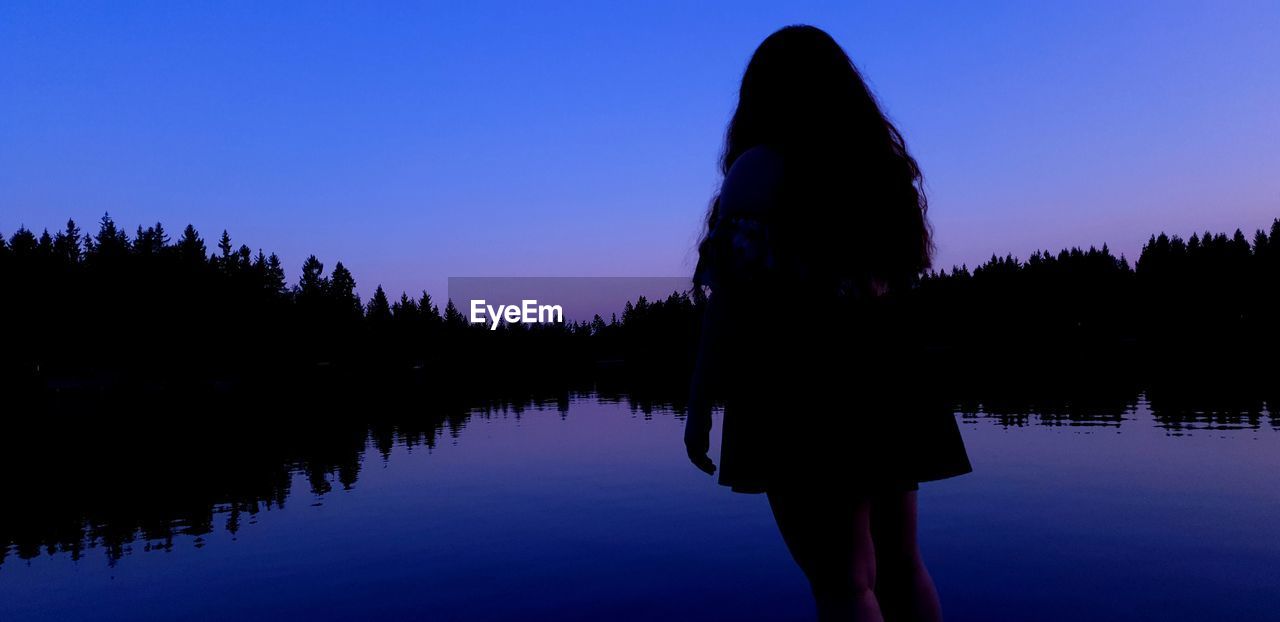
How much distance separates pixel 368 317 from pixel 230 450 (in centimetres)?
15077

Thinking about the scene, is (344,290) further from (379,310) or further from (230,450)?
(230,450)

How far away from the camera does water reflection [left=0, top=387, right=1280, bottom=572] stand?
1347cm

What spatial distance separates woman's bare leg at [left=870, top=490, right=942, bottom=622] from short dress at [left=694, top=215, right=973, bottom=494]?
10 centimetres

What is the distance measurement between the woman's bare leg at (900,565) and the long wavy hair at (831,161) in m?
0.74

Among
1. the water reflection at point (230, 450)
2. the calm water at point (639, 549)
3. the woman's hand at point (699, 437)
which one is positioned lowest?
the water reflection at point (230, 450)

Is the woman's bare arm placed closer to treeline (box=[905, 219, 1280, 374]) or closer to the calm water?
the calm water

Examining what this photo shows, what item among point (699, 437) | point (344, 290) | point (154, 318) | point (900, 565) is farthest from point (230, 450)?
point (344, 290)

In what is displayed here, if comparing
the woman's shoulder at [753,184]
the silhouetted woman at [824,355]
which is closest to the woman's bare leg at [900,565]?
the silhouetted woman at [824,355]

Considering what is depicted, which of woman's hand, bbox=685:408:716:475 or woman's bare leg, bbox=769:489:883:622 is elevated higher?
woman's hand, bbox=685:408:716:475

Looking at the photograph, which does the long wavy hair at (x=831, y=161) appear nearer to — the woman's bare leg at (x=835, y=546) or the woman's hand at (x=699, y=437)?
the woman's hand at (x=699, y=437)

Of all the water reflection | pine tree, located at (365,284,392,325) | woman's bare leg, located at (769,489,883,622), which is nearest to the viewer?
woman's bare leg, located at (769,489,883,622)

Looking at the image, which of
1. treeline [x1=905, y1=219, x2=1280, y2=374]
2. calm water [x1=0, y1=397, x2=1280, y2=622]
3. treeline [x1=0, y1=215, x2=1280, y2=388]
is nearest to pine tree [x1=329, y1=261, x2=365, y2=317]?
treeline [x1=0, y1=215, x2=1280, y2=388]

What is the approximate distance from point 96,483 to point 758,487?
70.6ft

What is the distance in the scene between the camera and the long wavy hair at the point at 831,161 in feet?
8.64
